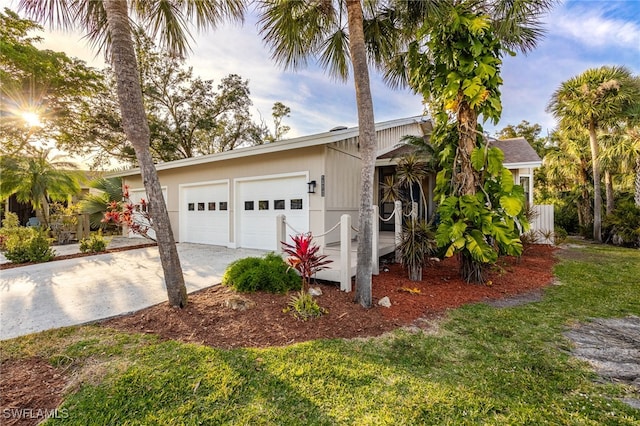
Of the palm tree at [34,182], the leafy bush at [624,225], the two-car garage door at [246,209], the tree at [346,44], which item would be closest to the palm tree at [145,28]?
the tree at [346,44]

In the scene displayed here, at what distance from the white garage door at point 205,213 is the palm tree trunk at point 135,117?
560 cm

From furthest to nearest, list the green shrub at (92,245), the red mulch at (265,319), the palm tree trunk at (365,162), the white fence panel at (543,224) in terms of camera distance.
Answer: the white fence panel at (543,224) → the green shrub at (92,245) → the palm tree trunk at (365,162) → the red mulch at (265,319)

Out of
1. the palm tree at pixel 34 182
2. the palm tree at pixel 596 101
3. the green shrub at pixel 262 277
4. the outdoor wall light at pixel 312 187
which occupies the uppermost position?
the palm tree at pixel 596 101

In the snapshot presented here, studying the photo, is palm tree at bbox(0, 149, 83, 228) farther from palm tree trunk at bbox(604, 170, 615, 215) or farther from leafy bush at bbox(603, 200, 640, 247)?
palm tree trunk at bbox(604, 170, 615, 215)

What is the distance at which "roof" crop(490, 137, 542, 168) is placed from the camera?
29.9 feet

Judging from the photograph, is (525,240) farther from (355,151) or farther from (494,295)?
(355,151)

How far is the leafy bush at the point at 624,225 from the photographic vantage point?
34.1ft

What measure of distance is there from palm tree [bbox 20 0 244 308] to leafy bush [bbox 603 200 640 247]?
14.7 m

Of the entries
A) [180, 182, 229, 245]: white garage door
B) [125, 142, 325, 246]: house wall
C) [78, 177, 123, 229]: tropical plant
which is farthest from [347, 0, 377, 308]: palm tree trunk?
[78, 177, 123, 229]: tropical plant

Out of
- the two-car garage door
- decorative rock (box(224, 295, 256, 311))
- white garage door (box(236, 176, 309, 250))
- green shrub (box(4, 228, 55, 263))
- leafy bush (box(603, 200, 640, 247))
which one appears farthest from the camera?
leafy bush (box(603, 200, 640, 247))

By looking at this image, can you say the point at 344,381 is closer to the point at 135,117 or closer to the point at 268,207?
the point at 135,117

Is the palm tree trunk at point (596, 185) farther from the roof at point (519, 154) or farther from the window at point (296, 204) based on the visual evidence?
the window at point (296, 204)

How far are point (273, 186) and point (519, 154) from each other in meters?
8.79

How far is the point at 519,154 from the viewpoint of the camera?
393 inches
